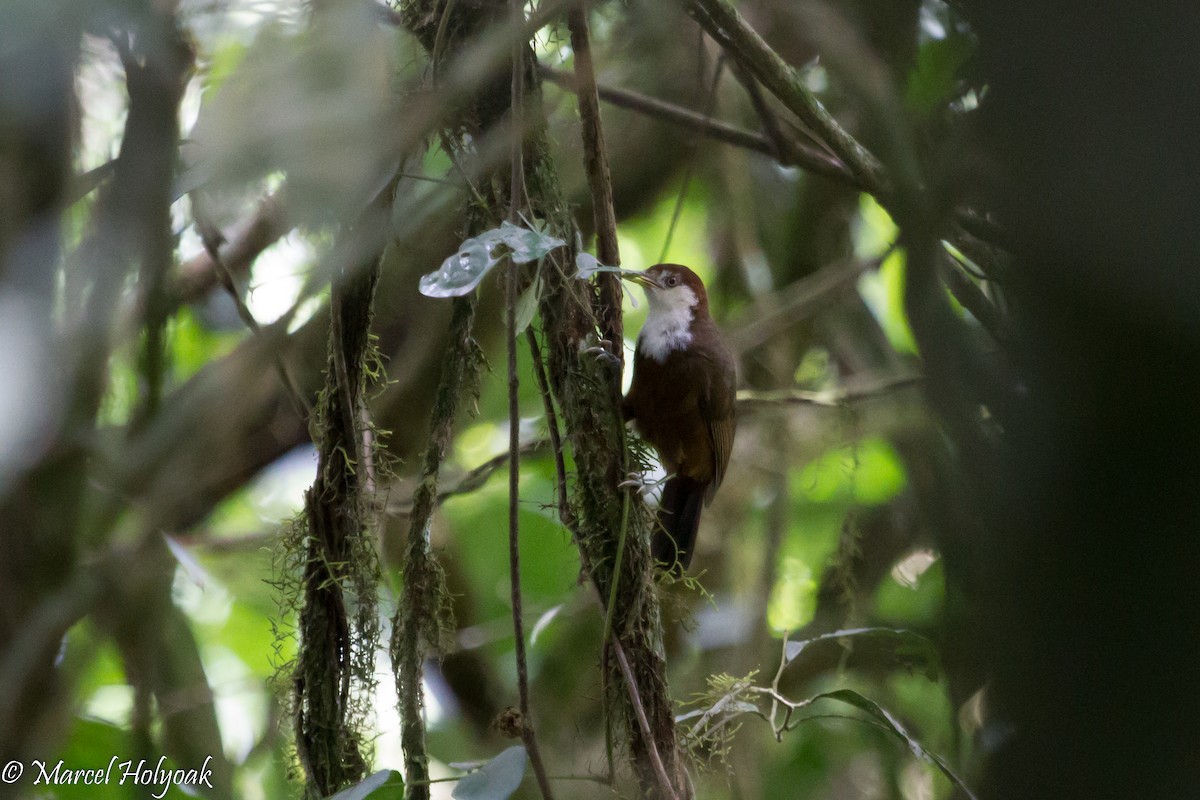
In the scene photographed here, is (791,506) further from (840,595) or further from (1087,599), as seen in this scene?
(1087,599)

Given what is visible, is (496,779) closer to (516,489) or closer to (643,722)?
(643,722)

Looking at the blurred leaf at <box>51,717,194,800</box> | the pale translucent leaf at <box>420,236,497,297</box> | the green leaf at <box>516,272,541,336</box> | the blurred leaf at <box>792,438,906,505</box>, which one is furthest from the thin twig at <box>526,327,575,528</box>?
the blurred leaf at <box>792,438,906,505</box>

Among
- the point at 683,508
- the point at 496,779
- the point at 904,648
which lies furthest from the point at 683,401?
the point at 496,779

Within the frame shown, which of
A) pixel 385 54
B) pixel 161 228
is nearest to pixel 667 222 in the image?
pixel 385 54

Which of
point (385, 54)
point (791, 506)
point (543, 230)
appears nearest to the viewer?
point (543, 230)

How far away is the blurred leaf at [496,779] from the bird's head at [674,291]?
1.99 meters

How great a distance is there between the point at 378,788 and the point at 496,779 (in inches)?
7.3

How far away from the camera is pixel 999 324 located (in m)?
0.60

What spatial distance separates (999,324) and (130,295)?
227 cm

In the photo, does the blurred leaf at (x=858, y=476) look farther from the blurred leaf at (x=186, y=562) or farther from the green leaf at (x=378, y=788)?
the green leaf at (x=378, y=788)

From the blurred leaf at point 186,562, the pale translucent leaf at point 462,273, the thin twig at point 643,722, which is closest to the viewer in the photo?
the pale translucent leaf at point 462,273

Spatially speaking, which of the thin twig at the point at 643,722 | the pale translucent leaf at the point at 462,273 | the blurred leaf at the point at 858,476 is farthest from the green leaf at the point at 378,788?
the blurred leaf at the point at 858,476

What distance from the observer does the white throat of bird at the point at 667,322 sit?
330 cm

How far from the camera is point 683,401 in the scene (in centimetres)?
325
